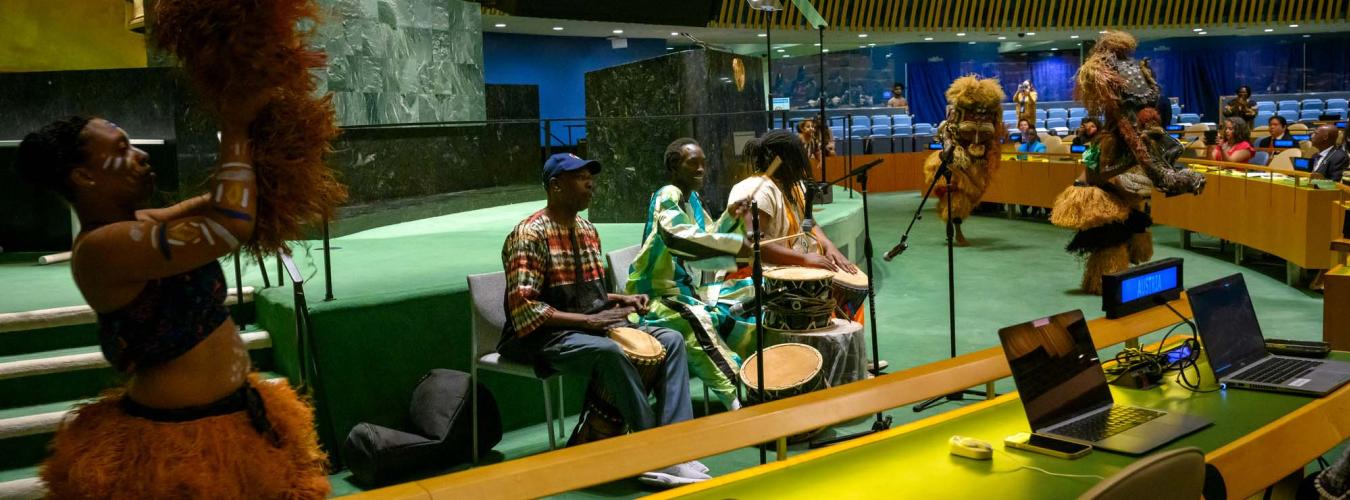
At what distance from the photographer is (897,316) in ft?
25.1

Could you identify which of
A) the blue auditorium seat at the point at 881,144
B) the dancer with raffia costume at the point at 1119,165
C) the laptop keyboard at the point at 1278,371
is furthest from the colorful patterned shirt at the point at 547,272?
the blue auditorium seat at the point at 881,144

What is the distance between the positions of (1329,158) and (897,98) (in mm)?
12400

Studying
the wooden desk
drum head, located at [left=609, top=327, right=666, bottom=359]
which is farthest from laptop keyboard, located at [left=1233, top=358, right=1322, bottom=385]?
the wooden desk

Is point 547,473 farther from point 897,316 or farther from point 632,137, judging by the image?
point 632,137

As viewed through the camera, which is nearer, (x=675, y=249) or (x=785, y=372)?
(x=785, y=372)

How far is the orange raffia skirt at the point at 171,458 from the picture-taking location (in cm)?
216

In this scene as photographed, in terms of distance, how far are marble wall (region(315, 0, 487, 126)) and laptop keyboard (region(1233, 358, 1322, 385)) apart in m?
6.38

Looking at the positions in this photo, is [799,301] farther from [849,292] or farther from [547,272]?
[547,272]

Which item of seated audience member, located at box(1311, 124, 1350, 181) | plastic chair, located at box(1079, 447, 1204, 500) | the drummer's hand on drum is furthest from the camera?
seated audience member, located at box(1311, 124, 1350, 181)

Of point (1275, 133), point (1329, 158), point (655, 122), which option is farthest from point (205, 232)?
point (1275, 133)

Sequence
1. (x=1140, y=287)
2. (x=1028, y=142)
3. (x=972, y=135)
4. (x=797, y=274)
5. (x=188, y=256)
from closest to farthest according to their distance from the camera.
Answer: (x=188, y=256) → (x=1140, y=287) → (x=797, y=274) → (x=972, y=135) → (x=1028, y=142)

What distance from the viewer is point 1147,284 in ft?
12.2

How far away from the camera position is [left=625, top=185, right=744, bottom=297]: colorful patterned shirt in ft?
16.2

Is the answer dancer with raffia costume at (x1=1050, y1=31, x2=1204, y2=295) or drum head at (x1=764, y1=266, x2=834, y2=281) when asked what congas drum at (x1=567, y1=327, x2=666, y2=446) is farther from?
dancer with raffia costume at (x1=1050, y1=31, x2=1204, y2=295)
